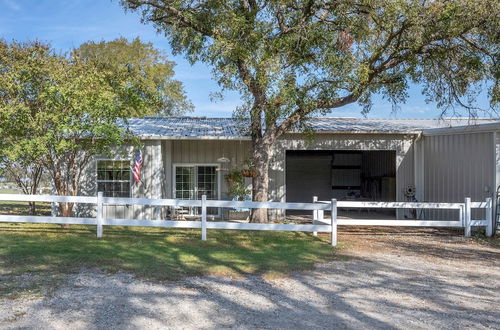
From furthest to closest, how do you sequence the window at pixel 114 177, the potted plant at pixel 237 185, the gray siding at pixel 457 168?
the window at pixel 114 177
the potted plant at pixel 237 185
the gray siding at pixel 457 168

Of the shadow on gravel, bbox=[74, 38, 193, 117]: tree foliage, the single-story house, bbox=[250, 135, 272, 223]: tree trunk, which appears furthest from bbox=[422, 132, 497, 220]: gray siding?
bbox=[74, 38, 193, 117]: tree foliage

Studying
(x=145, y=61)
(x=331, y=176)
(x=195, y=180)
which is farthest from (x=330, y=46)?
(x=145, y=61)

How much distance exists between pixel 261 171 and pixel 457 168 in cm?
565

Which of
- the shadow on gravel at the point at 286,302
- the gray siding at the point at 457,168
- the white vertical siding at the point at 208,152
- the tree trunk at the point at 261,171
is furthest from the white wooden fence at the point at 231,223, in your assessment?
the white vertical siding at the point at 208,152

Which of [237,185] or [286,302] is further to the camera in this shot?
[237,185]

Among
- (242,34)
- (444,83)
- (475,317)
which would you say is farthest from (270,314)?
(444,83)

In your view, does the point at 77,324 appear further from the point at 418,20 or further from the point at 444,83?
the point at 444,83

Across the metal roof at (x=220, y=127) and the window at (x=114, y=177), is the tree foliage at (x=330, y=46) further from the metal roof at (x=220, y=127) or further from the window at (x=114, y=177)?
the window at (x=114, y=177)

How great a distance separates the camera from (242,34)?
455 inches

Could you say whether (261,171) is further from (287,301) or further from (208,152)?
(287,301)

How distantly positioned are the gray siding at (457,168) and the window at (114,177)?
948cm

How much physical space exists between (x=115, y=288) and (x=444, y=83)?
10.4 meters

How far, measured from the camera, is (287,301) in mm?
6016

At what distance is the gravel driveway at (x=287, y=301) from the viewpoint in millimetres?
5137
